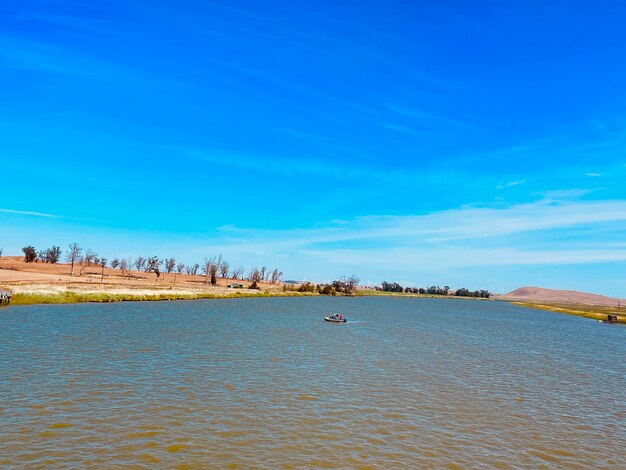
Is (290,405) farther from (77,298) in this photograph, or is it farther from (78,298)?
(78,298)

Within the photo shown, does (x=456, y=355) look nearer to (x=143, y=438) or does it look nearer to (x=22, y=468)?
(x=143, y=438)

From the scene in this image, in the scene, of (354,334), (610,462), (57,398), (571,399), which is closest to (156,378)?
(57,398)

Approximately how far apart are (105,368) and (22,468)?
16.2 metres

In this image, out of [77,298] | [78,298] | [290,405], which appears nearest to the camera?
[290,405]

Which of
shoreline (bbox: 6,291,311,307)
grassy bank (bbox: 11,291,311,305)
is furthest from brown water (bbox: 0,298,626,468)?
grassy bank (bbox: 11,291,311,305)

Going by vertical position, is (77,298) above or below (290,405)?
above

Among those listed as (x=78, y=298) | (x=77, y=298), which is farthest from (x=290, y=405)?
(x=78, y=298)

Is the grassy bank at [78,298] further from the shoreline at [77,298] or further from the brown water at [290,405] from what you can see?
the brown water at [290,405]

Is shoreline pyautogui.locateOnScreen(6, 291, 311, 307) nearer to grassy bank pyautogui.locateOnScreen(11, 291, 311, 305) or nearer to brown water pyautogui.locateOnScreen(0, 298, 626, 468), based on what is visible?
grassy bank pyautogui.locateOnScreen(11, 291, 311, 305)

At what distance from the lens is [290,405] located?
2341 centimetres

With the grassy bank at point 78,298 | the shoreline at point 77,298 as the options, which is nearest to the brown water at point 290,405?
the shoreline at point 77,298

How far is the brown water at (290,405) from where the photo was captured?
16.9 m

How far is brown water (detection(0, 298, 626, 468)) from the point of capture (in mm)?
16891

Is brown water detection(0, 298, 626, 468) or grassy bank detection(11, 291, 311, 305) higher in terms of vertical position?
grassy bank detection(11, 291, 311, 305)
